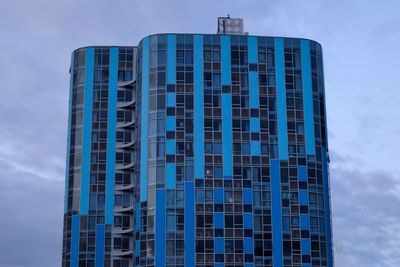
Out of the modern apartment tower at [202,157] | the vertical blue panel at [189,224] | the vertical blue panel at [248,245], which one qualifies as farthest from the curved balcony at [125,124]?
the vertical blue panel at [248,245]

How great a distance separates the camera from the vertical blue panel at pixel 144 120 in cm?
10856

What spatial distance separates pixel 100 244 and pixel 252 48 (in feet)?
117

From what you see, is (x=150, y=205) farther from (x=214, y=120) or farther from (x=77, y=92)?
(x=77, y=92)

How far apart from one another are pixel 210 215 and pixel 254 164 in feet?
31.3

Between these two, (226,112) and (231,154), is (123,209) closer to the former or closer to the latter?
(231,154)

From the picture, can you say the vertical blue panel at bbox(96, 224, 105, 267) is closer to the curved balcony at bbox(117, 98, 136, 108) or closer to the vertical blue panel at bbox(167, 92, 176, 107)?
the curved balcony at bbox(117, 98, 136, 108)

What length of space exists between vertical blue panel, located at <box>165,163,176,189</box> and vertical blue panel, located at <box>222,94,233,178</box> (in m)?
6.86

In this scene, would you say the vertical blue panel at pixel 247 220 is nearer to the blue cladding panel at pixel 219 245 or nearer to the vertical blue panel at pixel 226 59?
the blue cladding panel at pixel 219 245

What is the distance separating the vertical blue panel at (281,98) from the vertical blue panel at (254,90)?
291 cm

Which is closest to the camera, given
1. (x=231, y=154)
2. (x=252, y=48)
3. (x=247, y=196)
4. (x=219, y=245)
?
(x=219, y=245)

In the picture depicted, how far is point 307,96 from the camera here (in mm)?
113062

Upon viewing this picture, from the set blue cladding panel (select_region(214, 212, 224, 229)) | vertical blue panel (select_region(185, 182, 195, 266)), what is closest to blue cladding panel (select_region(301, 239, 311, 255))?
blue cladding panel (select_region(214, 212, 224, 229))

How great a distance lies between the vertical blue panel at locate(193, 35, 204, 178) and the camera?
108 metres

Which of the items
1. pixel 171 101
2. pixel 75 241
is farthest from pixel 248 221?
pixel 75 241
